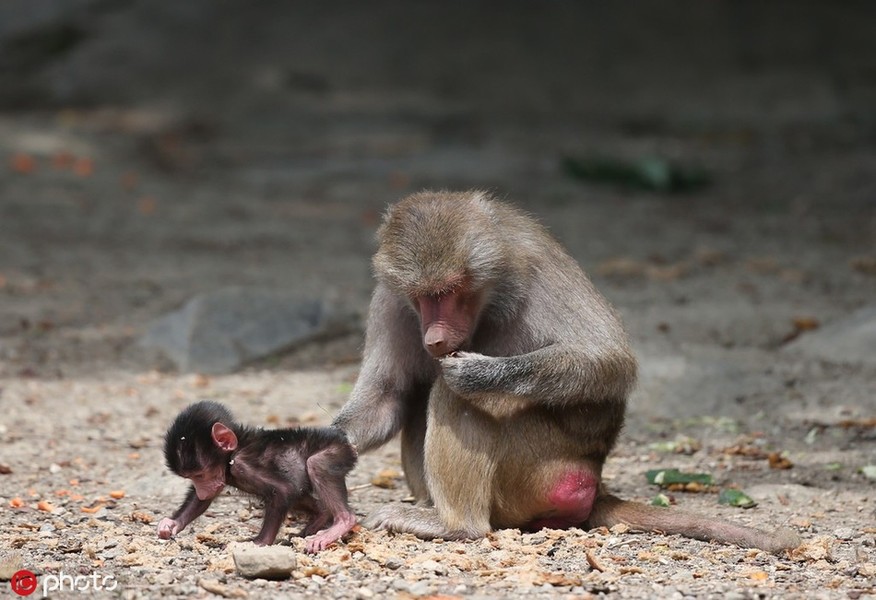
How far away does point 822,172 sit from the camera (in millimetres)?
12805

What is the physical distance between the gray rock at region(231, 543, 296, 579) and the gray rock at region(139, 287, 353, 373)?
341cm

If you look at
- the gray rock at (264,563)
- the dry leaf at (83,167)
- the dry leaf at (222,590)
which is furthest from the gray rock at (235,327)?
the dry leaf at (83,167)

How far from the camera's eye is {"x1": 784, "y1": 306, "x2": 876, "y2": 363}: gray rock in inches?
287

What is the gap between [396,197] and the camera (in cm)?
1239

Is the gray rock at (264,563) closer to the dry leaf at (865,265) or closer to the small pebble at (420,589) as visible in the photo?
the small pebble at (420,589)

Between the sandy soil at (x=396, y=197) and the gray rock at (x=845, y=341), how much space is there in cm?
10

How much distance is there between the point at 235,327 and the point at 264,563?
379 cm

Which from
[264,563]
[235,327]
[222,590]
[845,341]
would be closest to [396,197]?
[235,327]

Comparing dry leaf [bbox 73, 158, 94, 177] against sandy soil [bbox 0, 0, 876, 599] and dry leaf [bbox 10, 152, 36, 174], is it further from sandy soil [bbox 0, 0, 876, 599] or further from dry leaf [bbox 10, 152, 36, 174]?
dry leaf [bbox 10, 152, 36, 174]

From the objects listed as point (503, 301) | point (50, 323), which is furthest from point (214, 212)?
point (503, 301)

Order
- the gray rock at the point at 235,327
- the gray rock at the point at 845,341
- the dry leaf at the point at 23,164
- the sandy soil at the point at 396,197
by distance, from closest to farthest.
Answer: the sandy soil at the point at 396,197 → the gray rock at the point at 845,341 → the gray rock at the point at 235,327 → the dry leaf at the point at 23,164

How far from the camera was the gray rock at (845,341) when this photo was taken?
23.9 feet

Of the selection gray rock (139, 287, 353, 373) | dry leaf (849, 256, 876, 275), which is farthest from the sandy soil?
gray rock (139, 287, 353, 373)

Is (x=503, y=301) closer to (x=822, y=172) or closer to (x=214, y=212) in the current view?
(x=214, y=212)
